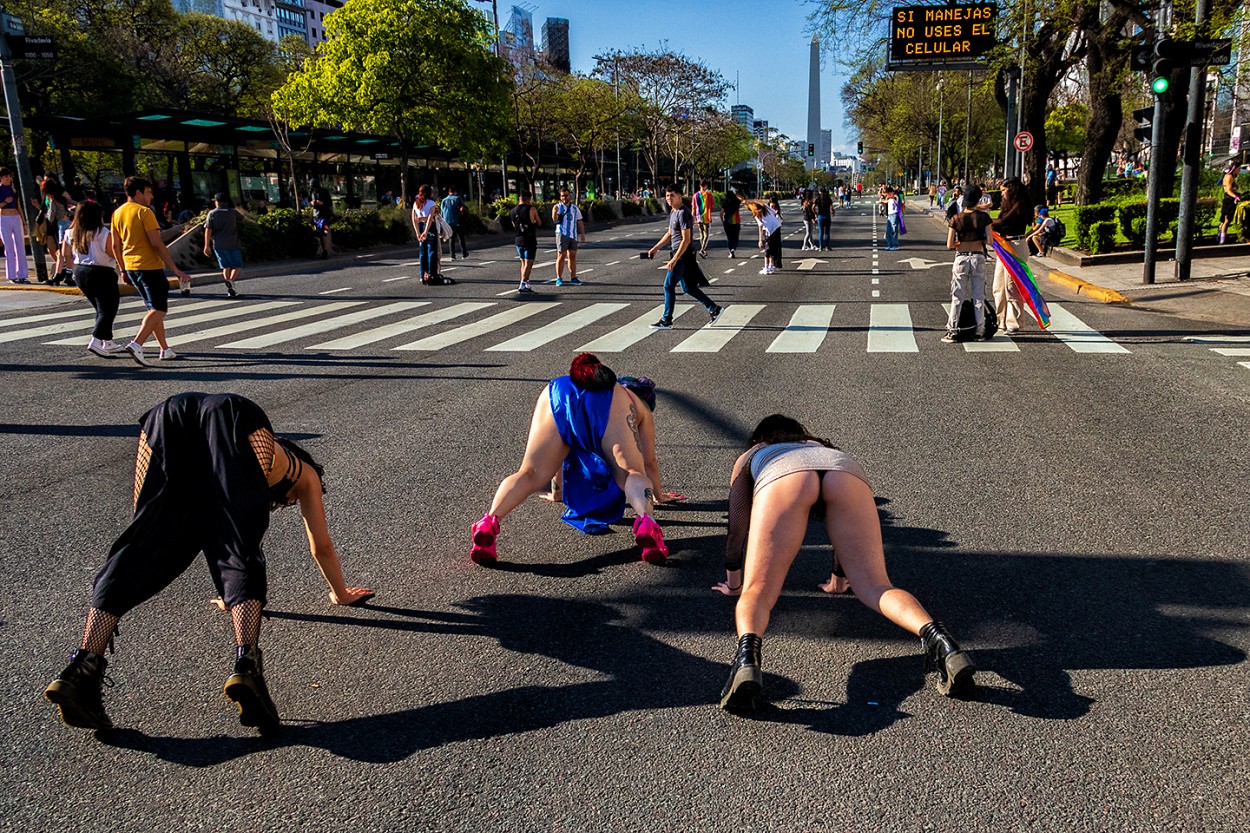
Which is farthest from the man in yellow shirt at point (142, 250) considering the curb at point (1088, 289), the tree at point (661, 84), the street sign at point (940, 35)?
the tree at point (661, 84)

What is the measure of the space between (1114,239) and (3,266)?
24390mm

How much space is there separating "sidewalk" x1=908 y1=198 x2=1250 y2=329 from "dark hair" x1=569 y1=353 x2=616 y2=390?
1068cm

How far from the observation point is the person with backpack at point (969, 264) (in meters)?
10.9

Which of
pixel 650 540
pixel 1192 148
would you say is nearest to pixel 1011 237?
pixel 1192 148

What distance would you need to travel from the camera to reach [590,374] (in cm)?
486

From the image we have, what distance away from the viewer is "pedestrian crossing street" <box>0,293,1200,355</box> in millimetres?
12039

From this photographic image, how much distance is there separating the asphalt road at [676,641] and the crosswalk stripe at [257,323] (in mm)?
4123

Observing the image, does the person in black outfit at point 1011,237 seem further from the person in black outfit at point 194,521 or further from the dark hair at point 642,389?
the person in black outfit at point 194,521

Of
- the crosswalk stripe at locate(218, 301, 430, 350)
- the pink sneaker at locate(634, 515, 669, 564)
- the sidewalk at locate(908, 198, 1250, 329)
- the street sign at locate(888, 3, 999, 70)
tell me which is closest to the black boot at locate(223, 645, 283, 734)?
the pink sneaker at locate(634, 515, 669, 564)

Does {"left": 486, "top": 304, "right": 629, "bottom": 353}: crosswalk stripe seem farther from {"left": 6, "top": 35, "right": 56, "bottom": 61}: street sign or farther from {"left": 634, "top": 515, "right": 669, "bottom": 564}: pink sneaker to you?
{"left": 6, "top": 35, "right": 56, "bottom": 61}: street sign

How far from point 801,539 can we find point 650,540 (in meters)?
1.24

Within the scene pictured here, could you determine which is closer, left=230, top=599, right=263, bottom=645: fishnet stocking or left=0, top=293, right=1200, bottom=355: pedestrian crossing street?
left=230, top=599, right=263, bottom=645: fishnet stocking

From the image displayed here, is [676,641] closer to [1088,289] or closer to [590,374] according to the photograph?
[590,374]

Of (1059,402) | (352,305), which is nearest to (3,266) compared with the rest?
(352,305)
